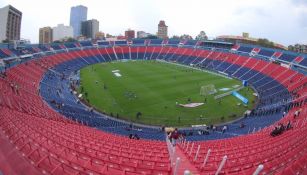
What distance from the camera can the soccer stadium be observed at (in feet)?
31.1

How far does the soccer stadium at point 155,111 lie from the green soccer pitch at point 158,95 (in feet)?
0.60

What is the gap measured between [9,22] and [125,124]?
12607cm

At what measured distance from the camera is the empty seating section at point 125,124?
30.8 ft

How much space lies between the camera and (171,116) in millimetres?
37844

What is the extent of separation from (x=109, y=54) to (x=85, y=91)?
153 feet

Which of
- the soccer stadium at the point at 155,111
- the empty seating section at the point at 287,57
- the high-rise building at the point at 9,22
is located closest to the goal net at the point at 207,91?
the soccer stadium at the point at 155,111

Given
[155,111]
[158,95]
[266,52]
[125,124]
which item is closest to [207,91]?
[158,95]

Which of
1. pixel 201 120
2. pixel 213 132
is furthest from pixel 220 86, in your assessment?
pixel 213 132

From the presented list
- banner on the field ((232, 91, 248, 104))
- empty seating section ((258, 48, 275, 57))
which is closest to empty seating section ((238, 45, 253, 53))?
empty seating section ((258, 48, 275, 57))

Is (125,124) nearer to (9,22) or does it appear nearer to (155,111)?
(155,111)

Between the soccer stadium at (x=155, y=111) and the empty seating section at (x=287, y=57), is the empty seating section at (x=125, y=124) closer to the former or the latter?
the soccer stadium at (x=155, y=111)

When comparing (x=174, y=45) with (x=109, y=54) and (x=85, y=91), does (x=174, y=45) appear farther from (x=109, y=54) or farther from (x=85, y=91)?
(x=85, y=91)

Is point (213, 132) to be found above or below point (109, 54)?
below

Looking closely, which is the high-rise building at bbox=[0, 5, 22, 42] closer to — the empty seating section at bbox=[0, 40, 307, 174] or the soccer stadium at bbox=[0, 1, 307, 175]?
the empty seating section at bbox=[0, 40, 307, 174]
